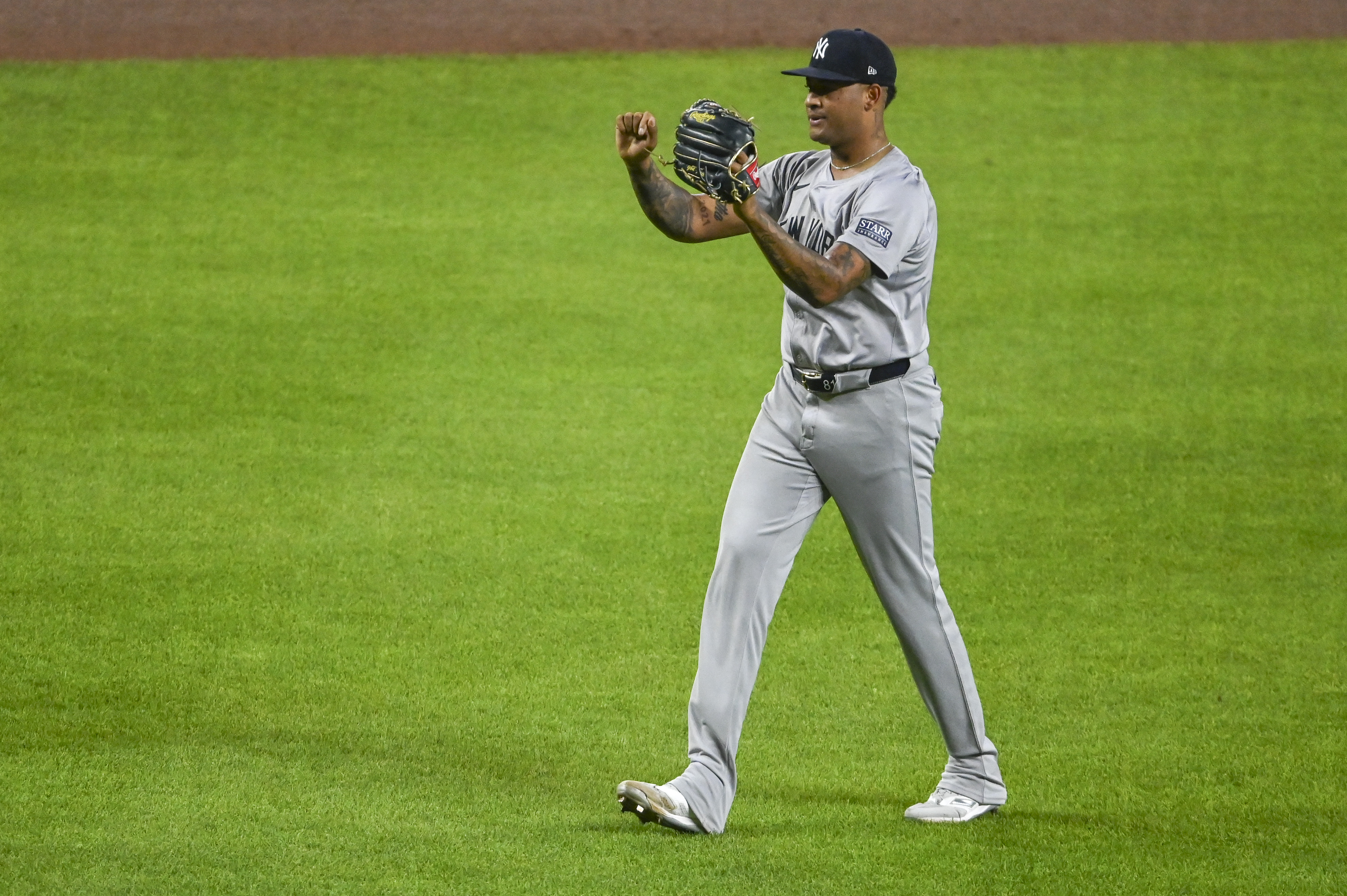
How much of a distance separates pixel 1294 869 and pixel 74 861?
2664 millimetres

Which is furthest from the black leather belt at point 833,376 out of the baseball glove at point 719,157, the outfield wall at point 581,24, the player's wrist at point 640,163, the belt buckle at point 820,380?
the outfield wall at point 581,24

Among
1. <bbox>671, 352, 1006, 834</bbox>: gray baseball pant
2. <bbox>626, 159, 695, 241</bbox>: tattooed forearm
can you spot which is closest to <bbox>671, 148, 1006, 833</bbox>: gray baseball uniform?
<bbox>671, 352, 1006, 834</bbox>: gray baseball pant

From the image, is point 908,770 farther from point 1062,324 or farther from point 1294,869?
point 1062,324

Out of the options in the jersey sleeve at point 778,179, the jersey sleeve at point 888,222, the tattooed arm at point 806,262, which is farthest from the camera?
the jersey sleeve at point 778,179

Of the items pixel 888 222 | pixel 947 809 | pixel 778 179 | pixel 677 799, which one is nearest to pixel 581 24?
pixel 778 179

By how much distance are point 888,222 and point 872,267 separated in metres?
0.11

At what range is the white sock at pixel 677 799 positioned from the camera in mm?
3664

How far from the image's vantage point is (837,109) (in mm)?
3844

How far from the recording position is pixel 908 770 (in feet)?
14.5

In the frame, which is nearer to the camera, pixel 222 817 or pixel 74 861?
pixel 74 861

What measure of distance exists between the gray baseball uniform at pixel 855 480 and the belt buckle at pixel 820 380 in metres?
0.01

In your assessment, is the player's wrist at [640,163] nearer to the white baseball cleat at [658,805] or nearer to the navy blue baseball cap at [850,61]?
the navy blue baseball cap at [850,61]

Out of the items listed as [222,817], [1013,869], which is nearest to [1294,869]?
[1013,869]

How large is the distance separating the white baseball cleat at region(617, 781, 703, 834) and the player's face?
1547 millimetres
